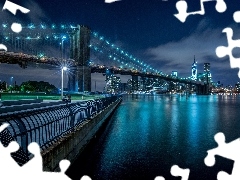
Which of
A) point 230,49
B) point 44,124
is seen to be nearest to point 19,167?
point 44,124

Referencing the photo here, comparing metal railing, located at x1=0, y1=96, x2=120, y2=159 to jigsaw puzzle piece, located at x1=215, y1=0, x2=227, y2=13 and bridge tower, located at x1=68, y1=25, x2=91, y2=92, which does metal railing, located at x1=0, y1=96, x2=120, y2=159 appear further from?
bridge tower, located at x1=68, y1=25, x2=91, y2=92

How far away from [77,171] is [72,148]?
0.75 metres

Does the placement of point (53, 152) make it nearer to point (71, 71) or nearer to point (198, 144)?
point (198, 144)

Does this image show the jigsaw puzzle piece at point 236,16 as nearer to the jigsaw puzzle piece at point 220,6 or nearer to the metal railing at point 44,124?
the jigsaw puzzle piece at point 220,6

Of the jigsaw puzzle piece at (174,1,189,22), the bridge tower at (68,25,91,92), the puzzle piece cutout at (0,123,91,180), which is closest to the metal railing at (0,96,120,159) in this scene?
the puzzle piece cutout at (0,123,91,180)

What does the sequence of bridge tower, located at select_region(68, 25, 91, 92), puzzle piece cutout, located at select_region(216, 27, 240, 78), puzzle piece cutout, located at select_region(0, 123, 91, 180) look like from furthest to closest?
bridge tower, located at select_region(68, 25, 91, 92)
puzzle piece cutout, located at select_region(216, 27, 240, 78)
puzzle piece cutout, located at select_region(0, 123, 91, 180)

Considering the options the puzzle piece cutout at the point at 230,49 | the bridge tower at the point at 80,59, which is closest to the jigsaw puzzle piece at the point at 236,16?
the puzzle piece cutout at the point at 230,49

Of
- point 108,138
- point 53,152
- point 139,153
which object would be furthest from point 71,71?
point 53,152

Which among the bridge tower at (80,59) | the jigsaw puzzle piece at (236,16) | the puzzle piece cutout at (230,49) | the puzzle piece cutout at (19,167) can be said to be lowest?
the puzzle piece cutout at (19,167)

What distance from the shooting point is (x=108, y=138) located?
16.7 m

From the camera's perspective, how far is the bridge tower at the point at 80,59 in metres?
59.5

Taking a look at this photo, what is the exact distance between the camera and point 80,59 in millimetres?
63188

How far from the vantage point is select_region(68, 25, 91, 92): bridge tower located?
195 ft

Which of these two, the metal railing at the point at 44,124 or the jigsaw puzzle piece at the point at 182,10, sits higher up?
the jigsaw puzzle piece at the point at 182,10
